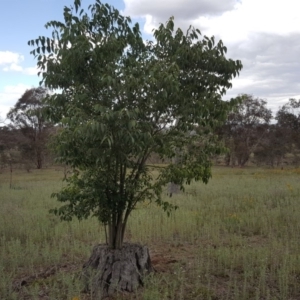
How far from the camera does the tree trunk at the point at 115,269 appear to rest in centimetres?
472

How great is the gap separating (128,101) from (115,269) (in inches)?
86.8

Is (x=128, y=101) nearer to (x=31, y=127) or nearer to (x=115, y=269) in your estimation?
(x=115, y=269)

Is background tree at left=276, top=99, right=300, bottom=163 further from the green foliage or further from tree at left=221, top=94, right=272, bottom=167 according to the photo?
the green foliage

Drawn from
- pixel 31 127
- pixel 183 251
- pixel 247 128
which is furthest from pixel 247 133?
pixel 183 251

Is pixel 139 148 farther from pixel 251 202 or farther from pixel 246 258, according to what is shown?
pixel 251 202

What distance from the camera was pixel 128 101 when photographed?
429 cm

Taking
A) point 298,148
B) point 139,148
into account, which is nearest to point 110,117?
point 139,148

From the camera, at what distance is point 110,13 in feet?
15.0

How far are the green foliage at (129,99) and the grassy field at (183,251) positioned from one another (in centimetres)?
105

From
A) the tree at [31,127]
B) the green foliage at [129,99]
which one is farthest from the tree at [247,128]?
the green foliage at [129,99]

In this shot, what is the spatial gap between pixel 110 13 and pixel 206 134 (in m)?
1.99

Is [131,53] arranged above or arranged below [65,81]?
above

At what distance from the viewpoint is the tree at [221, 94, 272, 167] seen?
4200cm

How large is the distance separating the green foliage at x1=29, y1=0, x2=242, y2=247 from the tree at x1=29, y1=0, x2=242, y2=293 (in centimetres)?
1
